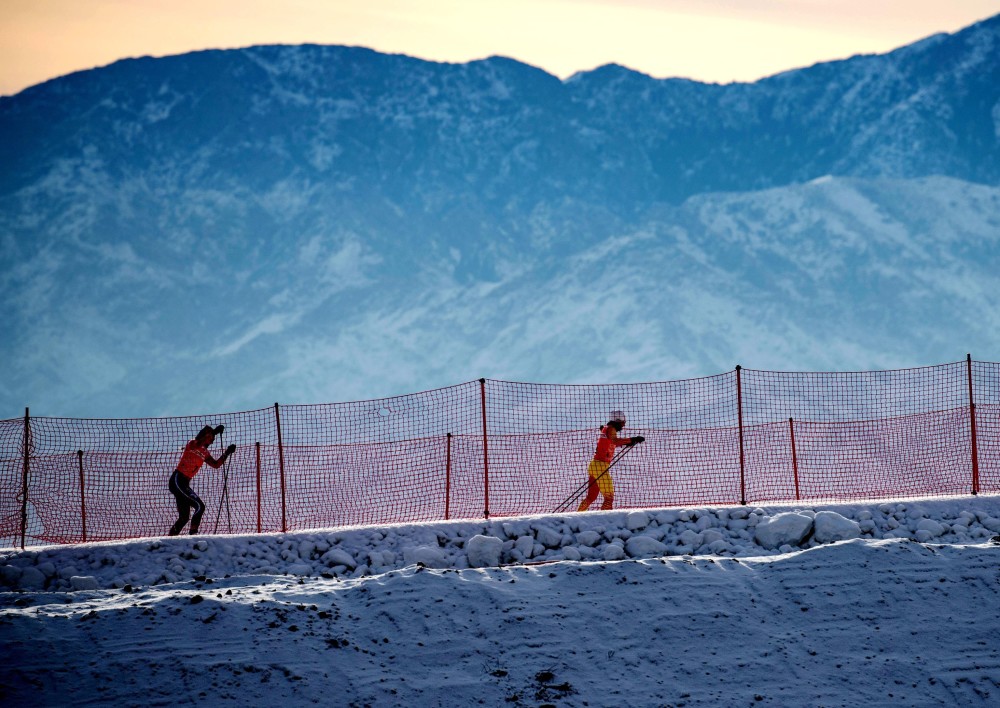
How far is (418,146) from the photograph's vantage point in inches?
3770

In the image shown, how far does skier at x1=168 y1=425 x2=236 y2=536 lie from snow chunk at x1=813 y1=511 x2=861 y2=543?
700 cm

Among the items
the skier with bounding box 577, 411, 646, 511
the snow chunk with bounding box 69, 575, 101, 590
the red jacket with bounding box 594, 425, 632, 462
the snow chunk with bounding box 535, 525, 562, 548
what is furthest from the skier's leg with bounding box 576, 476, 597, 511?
the snow chunk with bounding box 69, 575, 101, 590

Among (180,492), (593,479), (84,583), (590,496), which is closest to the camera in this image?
(84,583)

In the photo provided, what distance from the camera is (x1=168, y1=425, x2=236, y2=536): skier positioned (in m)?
13.9

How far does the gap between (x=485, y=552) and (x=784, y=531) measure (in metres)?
3.19

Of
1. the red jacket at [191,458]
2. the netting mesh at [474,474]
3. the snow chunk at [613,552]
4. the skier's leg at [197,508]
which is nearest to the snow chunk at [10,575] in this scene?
the netting mesh at [474,474]

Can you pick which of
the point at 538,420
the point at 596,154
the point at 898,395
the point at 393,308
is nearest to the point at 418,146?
the point at 596,154

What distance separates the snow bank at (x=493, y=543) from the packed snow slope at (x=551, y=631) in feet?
0.18

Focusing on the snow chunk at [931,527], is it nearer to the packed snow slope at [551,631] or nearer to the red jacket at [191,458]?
the packed snow slope at [551,631]

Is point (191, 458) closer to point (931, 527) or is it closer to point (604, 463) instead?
point (604, 463)

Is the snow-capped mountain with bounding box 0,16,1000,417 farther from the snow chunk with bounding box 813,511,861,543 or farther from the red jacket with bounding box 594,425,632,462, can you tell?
the snow chunk with bounding box 813,511,861,543

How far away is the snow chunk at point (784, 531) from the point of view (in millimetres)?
11930

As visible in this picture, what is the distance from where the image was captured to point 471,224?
284ft

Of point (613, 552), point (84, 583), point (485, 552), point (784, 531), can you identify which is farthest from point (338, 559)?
point (784, 531)
